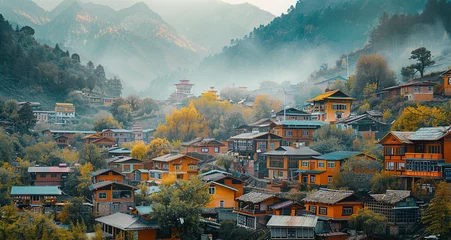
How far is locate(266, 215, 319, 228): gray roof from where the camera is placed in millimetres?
38500

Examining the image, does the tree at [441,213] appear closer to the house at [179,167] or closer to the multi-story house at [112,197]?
the multi-story house at [112,197]

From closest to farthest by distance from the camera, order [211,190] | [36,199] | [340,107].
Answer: [211,190] → [36,199] → [340,107]

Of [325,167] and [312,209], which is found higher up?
[325,167]

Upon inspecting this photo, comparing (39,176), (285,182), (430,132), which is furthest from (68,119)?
(430,132)

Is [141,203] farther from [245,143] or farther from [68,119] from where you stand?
[68,119]

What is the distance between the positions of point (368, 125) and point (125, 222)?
77.6ft

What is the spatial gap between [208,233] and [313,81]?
2614 inches

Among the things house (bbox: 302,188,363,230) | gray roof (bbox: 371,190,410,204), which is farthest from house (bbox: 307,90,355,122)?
gray roof (bbox: 371,190,410,204)

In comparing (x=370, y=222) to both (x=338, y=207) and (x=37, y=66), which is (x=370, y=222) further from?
(x=37, y=66)

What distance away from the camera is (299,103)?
88812mm

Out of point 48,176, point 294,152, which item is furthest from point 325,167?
point 48,176

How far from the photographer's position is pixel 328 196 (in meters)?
41.2

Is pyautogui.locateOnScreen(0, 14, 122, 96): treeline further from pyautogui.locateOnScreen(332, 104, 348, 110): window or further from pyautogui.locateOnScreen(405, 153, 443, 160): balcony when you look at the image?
pyautogui.locateOnScreen(405, 153, 443, 160): balcony

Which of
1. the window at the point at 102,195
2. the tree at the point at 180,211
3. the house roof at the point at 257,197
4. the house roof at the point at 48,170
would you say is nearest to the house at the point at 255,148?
the house roof at the point at 257,197
